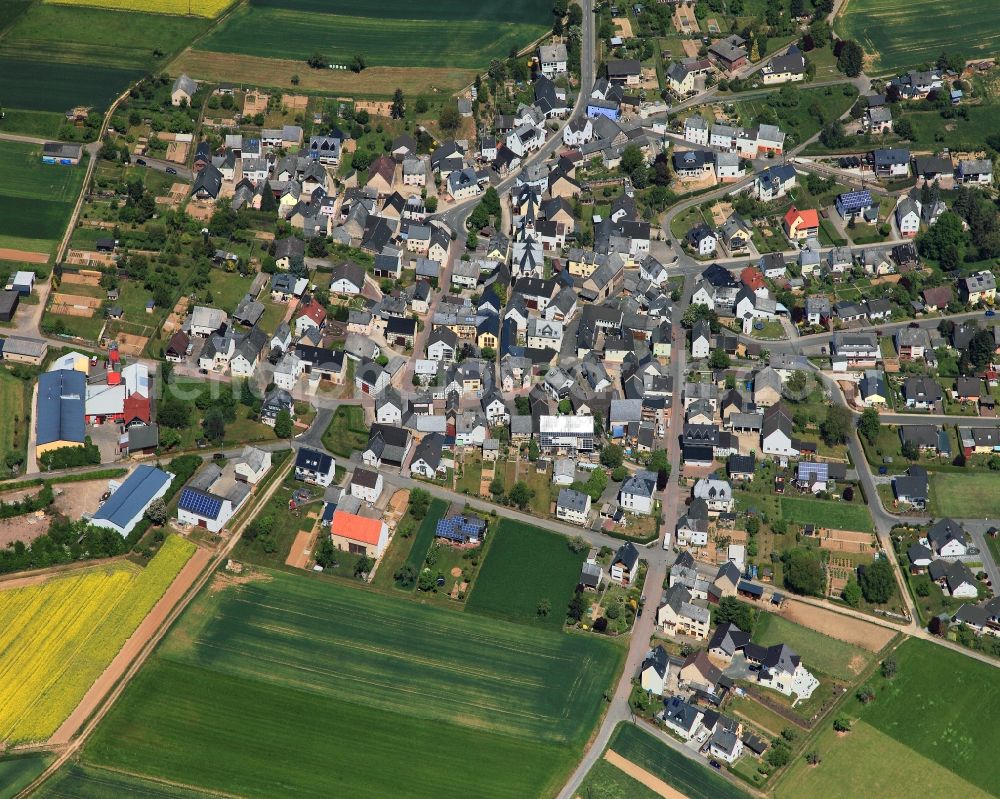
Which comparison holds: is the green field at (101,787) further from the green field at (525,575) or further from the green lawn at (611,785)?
the green field at (525,575)

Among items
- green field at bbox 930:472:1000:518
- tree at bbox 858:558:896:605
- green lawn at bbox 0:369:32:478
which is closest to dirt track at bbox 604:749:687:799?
tree at bbox 858:558:896:605

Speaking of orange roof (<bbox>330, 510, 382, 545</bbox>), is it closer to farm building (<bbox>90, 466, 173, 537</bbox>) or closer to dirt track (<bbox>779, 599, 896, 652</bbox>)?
farm building (<bbox>90, 466, 173, 537</bbox>)

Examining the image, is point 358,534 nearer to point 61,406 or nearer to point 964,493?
point 61,406

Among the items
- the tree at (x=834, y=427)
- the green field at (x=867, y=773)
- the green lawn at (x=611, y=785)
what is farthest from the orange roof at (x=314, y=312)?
the green field at (x=867, y=773)

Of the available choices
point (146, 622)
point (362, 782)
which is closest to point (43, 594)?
point (146, 622)

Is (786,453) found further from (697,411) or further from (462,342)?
(462,342)

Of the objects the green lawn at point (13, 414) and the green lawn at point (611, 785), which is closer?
the green lawn at point (611, 785)

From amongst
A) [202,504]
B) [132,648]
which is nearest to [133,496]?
[202,504]
